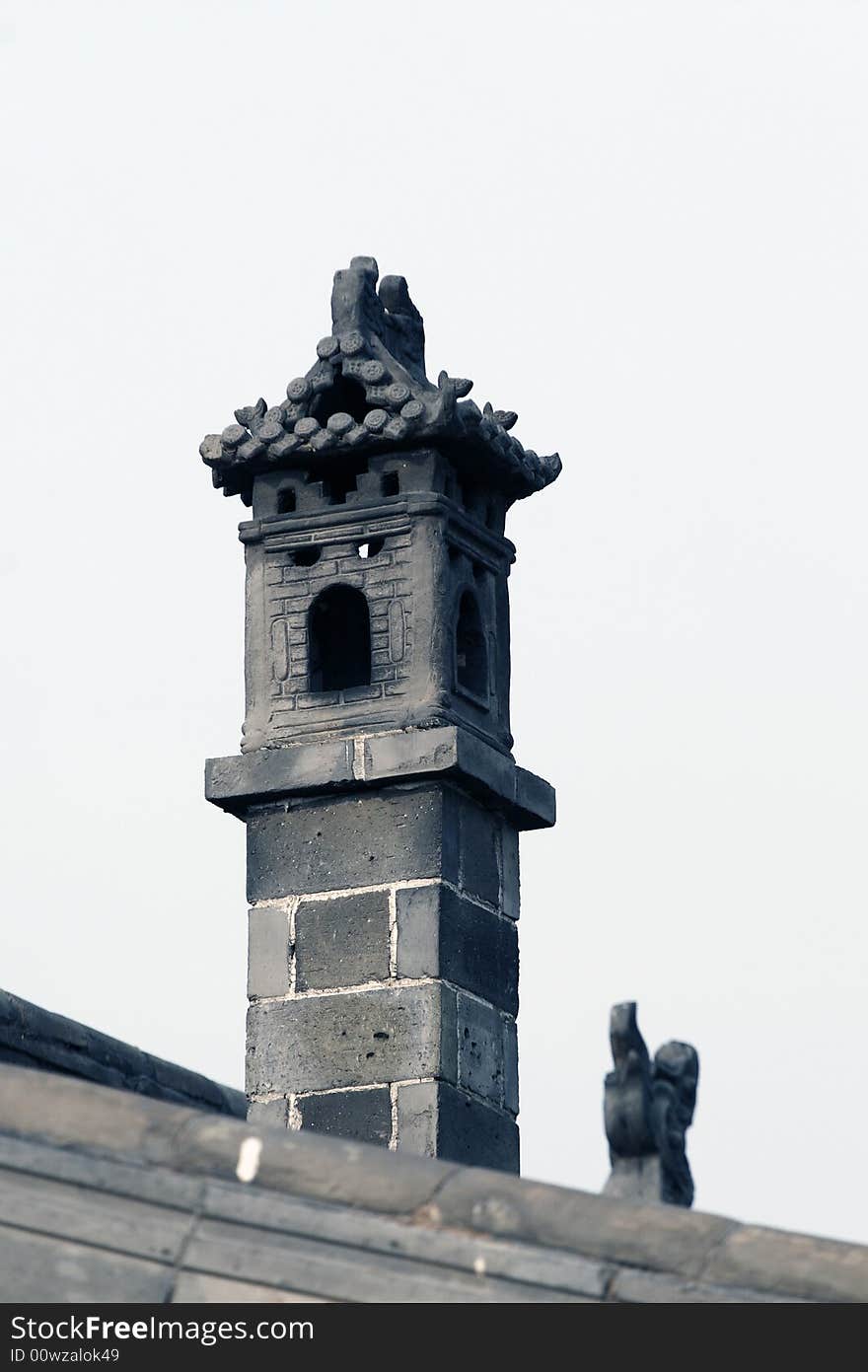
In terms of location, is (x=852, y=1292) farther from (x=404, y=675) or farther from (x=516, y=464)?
(x=516, y=464)

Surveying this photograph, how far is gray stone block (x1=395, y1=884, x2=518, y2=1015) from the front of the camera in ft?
39.6

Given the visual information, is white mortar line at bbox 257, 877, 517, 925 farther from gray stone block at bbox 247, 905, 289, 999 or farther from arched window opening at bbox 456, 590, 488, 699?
arched window opening at bbox 456, 590, 488, 699

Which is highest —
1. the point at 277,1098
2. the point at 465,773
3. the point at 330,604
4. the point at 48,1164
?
the point at 330,604

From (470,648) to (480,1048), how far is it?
171cm

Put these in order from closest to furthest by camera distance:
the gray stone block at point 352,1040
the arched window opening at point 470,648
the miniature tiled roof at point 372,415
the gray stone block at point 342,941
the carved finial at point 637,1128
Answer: the carved finial at point 637,1128, the gray stone block at point 352,1040, the gray stone block at point 342,941, the miniature tiled roof at point 372,415, the arched window opening at point 470,648

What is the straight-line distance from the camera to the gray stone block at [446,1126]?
38.5 feet

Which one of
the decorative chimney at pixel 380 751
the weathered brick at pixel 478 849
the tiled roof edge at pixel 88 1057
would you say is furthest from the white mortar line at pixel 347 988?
the tiled roof edge at pixel 88 1057

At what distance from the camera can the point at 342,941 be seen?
1223 cm

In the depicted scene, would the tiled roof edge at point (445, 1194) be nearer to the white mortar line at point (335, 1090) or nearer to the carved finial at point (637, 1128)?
the carved finial at point (637, 1128)

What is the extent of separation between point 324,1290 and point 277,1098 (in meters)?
4.69

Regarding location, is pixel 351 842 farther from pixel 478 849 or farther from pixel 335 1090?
pixel 335 1090

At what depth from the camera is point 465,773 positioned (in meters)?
12.3

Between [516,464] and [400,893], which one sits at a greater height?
[516,464]
